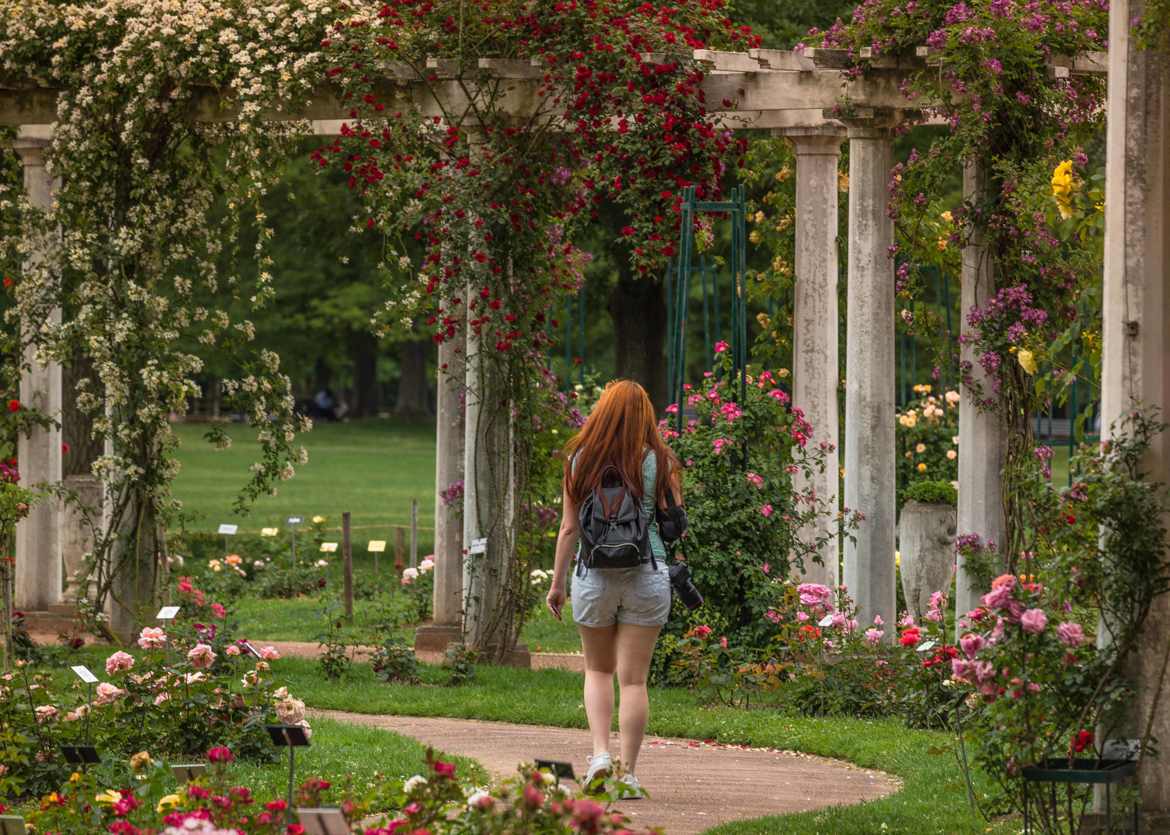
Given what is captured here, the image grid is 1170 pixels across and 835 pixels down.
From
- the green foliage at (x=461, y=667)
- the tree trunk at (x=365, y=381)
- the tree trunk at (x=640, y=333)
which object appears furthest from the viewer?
the tree trunk at (x=365, y=381)

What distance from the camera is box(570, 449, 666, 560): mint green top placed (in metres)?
7.86

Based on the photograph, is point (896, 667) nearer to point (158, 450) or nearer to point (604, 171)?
point (604, 171)

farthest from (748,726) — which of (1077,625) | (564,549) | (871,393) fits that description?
(1077,625)

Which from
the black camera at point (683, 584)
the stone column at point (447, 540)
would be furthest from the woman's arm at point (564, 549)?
the stone column at point (447, 540)

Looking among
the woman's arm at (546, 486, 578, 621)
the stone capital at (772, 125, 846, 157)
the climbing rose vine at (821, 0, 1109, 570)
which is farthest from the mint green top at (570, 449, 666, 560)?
the stone capital at (772, 125, 846, 157)

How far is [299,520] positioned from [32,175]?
5570mm

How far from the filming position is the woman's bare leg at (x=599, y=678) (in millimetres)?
7871

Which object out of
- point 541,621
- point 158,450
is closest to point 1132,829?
point 158,450

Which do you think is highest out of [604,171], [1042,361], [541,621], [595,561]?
[604,171]

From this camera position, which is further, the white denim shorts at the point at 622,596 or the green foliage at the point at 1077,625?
the white denim shorts at the point at 622,596

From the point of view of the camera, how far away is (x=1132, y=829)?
6.49 m

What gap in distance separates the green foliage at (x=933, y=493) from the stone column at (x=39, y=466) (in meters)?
5.91

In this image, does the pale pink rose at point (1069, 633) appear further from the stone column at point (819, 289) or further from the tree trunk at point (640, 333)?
the tree trunk at point (640, 333)

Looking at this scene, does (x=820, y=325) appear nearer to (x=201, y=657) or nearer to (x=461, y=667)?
(x=461, y=667)
